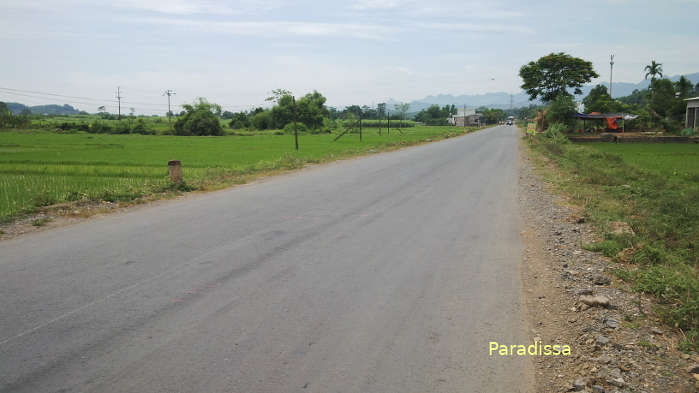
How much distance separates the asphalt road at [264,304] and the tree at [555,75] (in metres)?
58.0

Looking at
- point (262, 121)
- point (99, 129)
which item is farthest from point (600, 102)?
point (99, 129)

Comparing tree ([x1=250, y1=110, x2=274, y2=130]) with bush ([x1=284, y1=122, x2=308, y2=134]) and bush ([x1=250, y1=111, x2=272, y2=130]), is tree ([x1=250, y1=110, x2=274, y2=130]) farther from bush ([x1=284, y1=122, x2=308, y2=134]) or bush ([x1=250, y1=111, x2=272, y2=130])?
bush ([x1=284, y1=122, x2=308, y2=134])

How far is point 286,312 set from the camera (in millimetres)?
4430

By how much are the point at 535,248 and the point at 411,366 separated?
4.17 m

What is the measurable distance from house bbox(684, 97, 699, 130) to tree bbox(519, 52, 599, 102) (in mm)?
17054

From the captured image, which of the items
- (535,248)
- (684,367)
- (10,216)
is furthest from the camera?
(10,216)

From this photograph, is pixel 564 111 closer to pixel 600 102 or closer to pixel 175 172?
pixel 600 102

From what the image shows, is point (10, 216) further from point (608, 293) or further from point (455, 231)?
point (608, 293)

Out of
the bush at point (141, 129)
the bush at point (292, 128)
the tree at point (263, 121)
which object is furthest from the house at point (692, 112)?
the tree at point (263, 121)

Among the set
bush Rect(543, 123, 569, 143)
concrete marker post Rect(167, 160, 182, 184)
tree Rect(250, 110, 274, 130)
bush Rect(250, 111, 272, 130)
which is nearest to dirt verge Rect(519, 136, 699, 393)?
concrete marker post Rect(167, 160, 182, 184)

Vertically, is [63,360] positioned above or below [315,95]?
below

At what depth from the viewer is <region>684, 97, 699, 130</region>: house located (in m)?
39.4

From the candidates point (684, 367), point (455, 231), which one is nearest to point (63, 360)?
point (684, 367)

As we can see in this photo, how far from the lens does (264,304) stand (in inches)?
181
